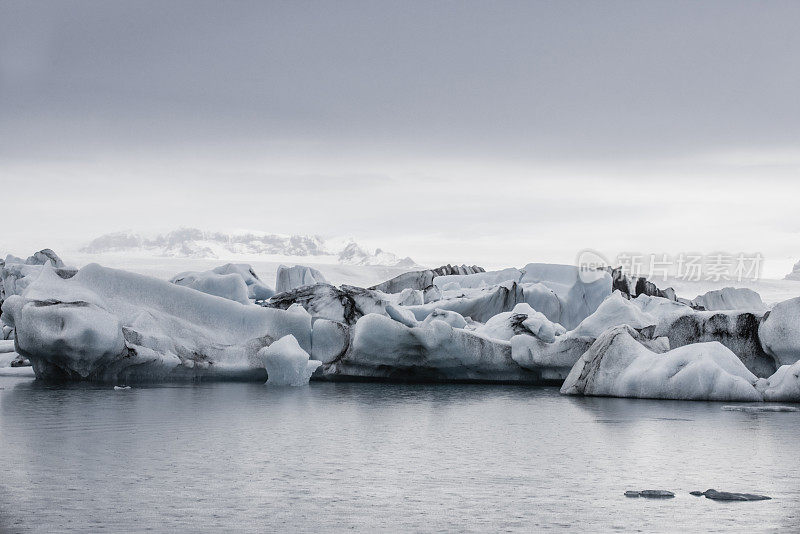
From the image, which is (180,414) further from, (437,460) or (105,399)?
(437,460)

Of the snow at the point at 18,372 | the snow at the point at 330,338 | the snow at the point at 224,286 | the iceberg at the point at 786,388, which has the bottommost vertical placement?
the snow at the point at 18,372

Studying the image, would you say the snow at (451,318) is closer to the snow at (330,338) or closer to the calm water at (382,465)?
the snow at (330,338)

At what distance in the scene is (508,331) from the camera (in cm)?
1778

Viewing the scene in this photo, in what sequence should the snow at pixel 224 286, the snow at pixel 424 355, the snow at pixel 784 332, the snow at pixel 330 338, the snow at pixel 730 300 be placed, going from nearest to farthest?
the snow at pixel 784 332, the snow at pixel 424 355, the snow at pixel 330 338, the snow at pixel 224 286, the snow at pixel 730 300

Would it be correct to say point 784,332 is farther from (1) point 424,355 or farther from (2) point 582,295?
(2) point 582,295

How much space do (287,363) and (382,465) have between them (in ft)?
29.4

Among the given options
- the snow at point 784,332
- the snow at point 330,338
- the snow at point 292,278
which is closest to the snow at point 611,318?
the snow at point 784,332

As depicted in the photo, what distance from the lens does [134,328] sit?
15992 millimetres

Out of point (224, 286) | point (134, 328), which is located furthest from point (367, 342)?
point (224, 286)

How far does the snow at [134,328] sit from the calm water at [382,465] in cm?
194

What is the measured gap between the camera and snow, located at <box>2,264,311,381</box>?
1491cm

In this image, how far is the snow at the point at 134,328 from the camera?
14.9 metres

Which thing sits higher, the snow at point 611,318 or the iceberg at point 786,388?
the snow at point 611,318

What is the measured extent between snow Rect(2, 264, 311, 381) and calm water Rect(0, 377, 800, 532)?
194 cm
